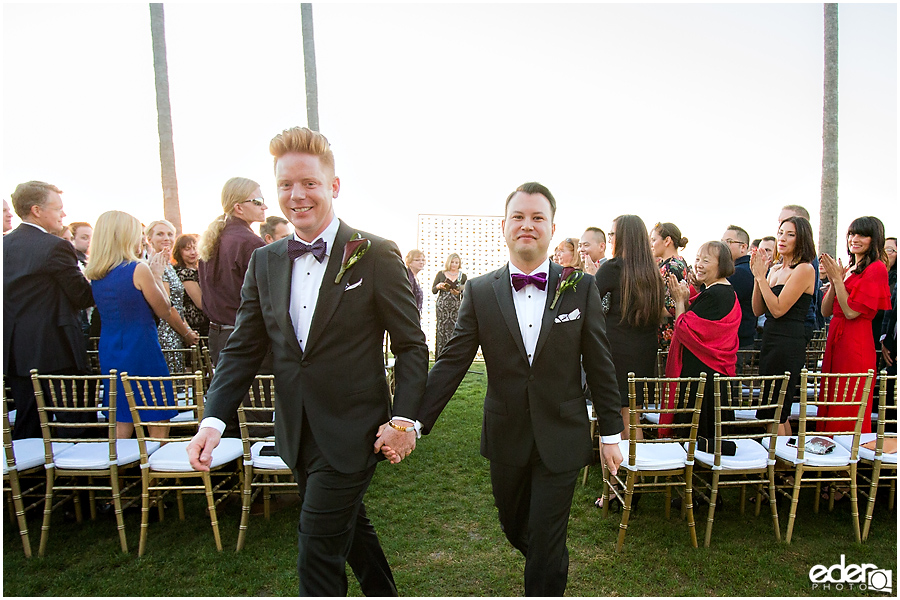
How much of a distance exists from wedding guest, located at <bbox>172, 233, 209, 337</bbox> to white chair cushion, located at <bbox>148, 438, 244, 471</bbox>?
1926 millimetres

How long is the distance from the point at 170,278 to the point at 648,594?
4.53 m

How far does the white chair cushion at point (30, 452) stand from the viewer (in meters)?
3.17

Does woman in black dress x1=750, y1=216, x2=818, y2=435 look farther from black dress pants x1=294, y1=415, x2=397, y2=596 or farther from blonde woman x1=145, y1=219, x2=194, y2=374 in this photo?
blonde woman x1=145, y1=219, x2=194, y2=374

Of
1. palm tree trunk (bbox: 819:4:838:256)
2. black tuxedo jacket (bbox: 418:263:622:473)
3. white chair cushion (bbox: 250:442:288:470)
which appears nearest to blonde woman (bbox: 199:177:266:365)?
white chair cushion (bbox: 250:442:288:470)

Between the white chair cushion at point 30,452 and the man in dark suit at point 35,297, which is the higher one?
the man in dark suit at point 35,297

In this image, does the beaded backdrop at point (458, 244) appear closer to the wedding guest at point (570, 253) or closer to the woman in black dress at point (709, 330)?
the wedding guest at point (570, 253)

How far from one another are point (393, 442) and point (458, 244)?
1006cm

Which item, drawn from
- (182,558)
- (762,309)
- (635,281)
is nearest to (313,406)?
(182,558)

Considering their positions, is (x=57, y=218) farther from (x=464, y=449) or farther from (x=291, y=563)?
(x=464, y=449)

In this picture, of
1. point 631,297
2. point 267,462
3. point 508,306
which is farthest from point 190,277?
point 631,297

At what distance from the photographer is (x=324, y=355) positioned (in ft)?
6.20

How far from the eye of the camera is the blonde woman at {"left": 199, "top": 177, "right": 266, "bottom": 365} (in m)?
3.97

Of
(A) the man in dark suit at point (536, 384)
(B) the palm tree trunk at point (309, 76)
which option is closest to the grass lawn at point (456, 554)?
(A) the man in dark suit at point (536, 384)

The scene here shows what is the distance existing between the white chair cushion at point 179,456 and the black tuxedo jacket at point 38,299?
123 centimetres
